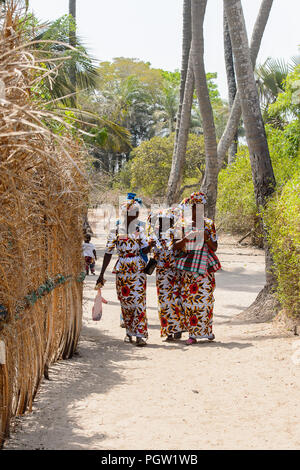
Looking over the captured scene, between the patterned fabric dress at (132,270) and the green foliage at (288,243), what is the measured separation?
1.58 m

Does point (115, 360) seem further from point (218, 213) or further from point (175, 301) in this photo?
point (218, 213)

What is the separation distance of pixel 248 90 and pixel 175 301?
3261 mm

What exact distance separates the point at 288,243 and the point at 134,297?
1.90 m

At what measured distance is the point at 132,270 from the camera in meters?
6.78

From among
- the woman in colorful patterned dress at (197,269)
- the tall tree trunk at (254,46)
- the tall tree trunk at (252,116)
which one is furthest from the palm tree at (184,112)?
the woman in colorful patterned dress at (197,269)

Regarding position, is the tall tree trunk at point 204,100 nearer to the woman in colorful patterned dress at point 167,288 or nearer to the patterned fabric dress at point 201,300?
the woman in colorful patterned dress at point 167,288

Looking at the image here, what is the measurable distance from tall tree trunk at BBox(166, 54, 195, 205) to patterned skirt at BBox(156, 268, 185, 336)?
29.5 ft

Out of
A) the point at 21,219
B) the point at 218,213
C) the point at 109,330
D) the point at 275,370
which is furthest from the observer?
the point at 218,213

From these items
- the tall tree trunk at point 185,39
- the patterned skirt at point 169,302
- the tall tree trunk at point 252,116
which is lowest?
the patterned skirt at point 169,302

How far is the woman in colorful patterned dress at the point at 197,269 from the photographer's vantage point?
21.8 ft

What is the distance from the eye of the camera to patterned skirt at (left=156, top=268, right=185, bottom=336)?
709 centimetres

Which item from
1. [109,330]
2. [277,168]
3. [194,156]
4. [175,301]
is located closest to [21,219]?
[175,301]

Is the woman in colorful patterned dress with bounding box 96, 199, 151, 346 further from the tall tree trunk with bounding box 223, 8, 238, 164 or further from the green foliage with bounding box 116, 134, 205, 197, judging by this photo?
the green foliage with bounding box 116, 134, 205, 197

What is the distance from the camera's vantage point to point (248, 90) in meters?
8.16
